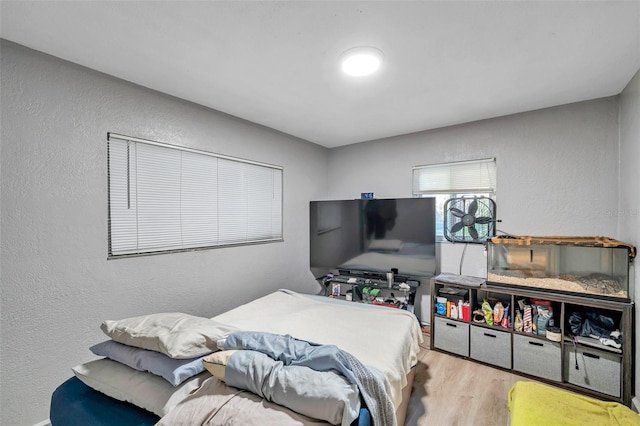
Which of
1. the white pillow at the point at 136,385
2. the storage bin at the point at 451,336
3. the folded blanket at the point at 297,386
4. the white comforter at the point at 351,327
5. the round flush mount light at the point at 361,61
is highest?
the round flush mount light at the point at 361,61

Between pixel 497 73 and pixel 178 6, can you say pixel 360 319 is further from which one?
pixel 178 6

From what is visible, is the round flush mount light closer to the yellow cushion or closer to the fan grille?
the fan grille

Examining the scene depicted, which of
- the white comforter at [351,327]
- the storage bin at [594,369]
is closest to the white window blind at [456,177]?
the storage bin at [594,369]

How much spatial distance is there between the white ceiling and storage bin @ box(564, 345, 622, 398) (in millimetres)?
2154

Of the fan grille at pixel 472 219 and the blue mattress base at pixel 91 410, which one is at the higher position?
the fan grille at pixel 472 219

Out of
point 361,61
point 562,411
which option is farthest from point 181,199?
point 562,411

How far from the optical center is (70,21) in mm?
1464

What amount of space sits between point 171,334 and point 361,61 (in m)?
2.00

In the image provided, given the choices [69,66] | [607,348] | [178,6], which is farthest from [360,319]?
[69,66]

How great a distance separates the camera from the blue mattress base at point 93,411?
115 cm

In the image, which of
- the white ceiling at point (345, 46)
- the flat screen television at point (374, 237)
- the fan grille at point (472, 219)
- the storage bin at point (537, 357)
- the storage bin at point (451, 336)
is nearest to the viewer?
the white ceiling at point (345, 46)

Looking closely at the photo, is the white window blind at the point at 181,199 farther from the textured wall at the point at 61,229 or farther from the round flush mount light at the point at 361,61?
the round flush mount light at the point at 361,61

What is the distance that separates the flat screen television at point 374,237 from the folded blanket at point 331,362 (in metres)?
2.02

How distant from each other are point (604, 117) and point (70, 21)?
4.05 m
